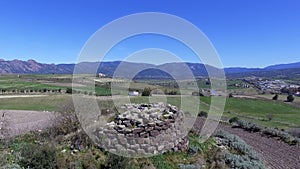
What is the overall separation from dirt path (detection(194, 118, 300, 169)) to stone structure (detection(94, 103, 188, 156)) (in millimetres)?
4243

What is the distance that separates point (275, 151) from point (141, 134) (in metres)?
8.17

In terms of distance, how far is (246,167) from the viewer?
11.9 meters

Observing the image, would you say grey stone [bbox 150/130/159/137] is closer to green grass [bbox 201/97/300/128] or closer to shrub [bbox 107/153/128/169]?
shrub [bbox 107/153/128/169]

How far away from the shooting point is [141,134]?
11.3 meters

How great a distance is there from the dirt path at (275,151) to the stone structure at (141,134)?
424cm

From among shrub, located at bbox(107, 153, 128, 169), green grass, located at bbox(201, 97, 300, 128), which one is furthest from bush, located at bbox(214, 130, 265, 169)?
green grass, located at bbox(201, 97, 300, 128)

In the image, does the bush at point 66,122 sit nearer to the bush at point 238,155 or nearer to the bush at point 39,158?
the bush at point 39,158

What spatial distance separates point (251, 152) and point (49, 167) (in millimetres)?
8887

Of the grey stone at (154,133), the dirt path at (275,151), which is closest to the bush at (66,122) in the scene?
the grey stone at (154,133)

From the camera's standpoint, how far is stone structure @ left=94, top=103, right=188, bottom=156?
36.6ft

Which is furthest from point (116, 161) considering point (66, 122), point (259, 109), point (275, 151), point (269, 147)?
point (259, 109)

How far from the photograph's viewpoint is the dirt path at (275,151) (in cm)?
1340

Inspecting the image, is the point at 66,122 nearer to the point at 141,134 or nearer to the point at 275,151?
the point at 141,134

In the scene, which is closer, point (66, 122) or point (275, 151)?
point (66, 122)
